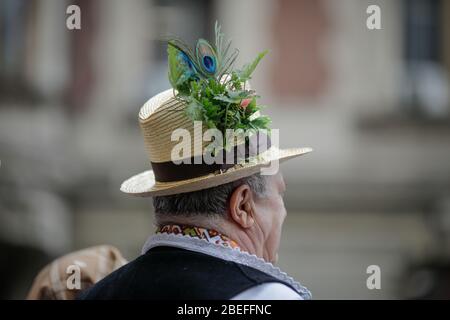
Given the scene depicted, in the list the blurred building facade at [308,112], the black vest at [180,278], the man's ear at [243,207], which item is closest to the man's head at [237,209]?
the man's ear at [243,207]

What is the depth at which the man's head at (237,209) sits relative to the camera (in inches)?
99.7

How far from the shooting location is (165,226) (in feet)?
8.48

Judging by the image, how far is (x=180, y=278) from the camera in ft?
7.97

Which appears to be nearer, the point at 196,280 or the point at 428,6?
the point at 196,280

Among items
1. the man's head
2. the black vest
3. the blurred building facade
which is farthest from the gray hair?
the blurred building facade

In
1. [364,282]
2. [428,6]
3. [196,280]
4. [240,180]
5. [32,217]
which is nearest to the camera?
[196,280]

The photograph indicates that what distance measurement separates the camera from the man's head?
253cm

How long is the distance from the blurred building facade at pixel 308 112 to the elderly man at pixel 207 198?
753 cm

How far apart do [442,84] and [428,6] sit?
3.27 ft

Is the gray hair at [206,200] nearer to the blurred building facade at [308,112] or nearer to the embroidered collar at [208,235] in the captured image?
the embroidered collar at [208,235]

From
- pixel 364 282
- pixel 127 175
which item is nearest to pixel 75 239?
pixel 127 175

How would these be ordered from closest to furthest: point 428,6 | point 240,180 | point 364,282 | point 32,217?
point 240,180, point 32,217, point 364,282, point 428,6

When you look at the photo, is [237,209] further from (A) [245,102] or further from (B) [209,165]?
(A) [245,102]
